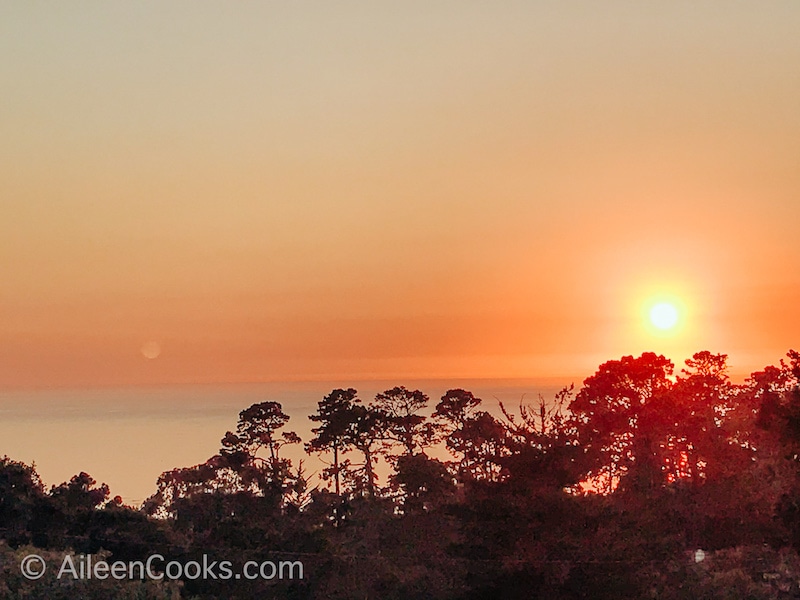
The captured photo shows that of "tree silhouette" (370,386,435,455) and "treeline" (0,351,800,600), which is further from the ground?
"tree silhouette" (370,386,435,455)

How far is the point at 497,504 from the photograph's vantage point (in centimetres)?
2530

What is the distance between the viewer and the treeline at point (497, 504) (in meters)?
24.5

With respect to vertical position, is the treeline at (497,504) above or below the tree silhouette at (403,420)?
below

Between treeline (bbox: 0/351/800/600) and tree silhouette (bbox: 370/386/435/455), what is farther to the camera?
tree silhouette (bbox: 370/386/435/455)

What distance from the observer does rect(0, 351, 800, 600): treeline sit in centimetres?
2453

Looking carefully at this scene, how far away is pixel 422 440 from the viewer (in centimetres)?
4172

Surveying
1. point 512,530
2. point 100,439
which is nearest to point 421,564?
point 512,530

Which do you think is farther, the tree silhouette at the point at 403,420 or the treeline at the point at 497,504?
the tree silhouette at the point at 403,420

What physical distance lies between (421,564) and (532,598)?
170 inches

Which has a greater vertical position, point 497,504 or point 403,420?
point 403,420

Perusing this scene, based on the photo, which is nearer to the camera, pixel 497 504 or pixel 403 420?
pixel 497 504

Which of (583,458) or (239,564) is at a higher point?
(583,458)

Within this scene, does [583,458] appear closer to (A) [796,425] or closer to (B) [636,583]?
(B) [636,583]

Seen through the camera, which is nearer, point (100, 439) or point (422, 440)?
point (422, 440)
